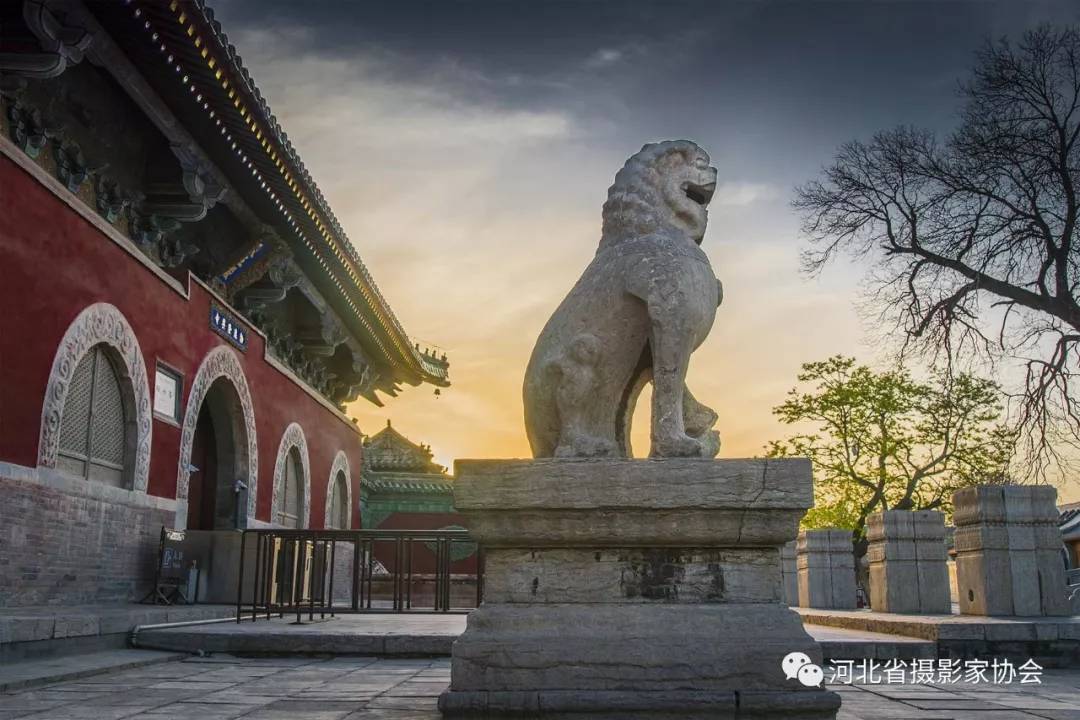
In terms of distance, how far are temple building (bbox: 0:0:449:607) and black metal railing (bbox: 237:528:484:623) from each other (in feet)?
3.79

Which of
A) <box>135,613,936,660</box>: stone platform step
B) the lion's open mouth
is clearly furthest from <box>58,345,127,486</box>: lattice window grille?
the lion's open mouth

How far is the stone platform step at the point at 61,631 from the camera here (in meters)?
5.83

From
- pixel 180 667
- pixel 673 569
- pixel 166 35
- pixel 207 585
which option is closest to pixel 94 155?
pixel 166 35

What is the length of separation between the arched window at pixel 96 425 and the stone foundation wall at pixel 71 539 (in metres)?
0.21

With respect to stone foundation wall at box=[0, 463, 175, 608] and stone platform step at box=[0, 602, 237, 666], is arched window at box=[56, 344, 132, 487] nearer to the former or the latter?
stone foundation wall at box=[0, 463, 175, 608]

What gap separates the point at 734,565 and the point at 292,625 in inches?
211

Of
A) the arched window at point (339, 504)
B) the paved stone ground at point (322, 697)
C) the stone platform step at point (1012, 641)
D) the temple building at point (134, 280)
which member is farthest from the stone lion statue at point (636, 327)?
the arched window at point (339, 504)

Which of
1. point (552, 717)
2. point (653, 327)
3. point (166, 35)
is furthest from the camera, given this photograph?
point (166, 35)

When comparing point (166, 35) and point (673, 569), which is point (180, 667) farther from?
point (166, 35)

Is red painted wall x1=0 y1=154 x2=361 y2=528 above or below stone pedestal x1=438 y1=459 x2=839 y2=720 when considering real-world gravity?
above

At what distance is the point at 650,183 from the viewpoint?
4512mm

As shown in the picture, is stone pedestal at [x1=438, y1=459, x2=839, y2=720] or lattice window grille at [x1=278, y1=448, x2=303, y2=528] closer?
stone pedestal at [x1=438, y1=459, x2=839, y2=720]

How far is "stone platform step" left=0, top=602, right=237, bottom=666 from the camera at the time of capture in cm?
583

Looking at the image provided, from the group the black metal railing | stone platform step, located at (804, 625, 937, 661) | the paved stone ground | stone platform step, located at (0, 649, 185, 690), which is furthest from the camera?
the black metal railing
